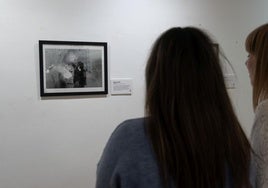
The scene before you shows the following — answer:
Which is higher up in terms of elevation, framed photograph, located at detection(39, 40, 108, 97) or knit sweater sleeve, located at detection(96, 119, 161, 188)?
framed photograph, located at detection(39, 40, 108, 97)

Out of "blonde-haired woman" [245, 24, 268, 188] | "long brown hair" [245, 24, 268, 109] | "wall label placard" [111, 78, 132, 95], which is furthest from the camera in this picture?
"wall label placard" [111, 78, 132, 95]

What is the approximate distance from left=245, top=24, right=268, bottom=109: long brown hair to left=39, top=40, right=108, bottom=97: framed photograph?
130cm

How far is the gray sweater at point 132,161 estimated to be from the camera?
2.73ft

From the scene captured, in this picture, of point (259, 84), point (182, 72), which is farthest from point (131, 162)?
point (259, 84)

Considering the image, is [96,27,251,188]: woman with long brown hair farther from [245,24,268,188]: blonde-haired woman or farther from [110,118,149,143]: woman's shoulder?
[245,24,268,188]: blonde-haired woman

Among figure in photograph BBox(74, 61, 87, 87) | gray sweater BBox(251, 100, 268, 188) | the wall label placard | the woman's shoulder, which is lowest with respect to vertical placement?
gray sweater BBox(251, 100, 268, 188)

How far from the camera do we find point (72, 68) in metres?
2.40

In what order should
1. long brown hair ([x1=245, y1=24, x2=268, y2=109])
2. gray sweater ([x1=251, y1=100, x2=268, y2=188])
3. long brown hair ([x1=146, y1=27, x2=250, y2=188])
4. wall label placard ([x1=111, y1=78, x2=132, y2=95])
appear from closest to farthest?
long brown hair ([x1=146, y1=27, x2=250, y2=188]), gray sweater ([x1=251, y1=100, x2=268, y2=188]), long brown hair ([x1=245, y1=24, x2=268, y2=109]), wall label placard ([x1=111, y1=78, x2=132, y2=95])

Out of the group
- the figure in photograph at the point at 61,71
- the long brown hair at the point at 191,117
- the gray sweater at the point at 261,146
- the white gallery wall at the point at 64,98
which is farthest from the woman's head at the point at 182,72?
the figure in photograph at the point at 61,71

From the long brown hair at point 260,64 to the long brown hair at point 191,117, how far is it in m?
0.59

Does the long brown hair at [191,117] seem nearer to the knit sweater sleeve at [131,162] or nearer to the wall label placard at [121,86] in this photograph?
the knit sweater sleeve at [131,162]

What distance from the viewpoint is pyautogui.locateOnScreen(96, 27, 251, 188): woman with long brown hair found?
0.83 meters

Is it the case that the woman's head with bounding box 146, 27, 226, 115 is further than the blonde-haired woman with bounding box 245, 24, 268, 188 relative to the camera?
No

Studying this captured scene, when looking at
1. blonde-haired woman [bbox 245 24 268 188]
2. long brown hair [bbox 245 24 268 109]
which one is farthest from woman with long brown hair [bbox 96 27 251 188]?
long brown hair [bbox 245 24 268 109]
